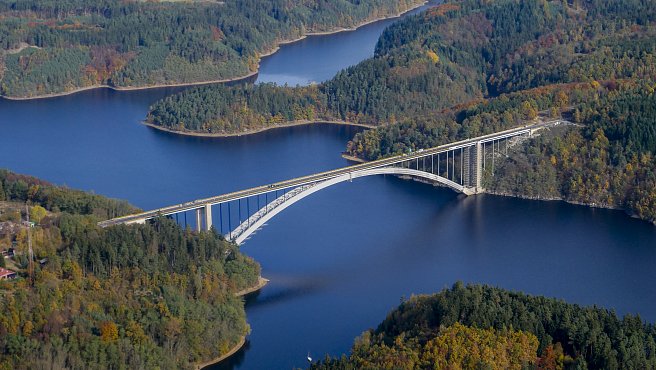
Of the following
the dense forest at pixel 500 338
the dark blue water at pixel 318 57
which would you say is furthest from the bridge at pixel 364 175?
the dark blue water at pixel 318 57

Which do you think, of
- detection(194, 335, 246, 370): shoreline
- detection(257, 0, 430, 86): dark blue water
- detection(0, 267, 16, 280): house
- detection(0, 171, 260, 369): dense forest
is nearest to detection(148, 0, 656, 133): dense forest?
detection(257, 0, 430, 86): dark blue water

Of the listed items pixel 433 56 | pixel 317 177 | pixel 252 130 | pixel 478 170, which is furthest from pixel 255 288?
pixel 433 56

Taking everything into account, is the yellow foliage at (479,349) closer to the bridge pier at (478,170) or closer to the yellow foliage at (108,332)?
the yellow foliage at (108,332)

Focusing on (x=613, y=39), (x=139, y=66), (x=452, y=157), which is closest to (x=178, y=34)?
(x=139, y=66)

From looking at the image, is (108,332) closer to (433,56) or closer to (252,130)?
(252,130)

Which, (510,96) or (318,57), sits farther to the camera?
(318,57)

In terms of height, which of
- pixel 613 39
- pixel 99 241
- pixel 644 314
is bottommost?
pixel 644 314

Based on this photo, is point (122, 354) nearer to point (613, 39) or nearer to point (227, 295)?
point (227, 295)
